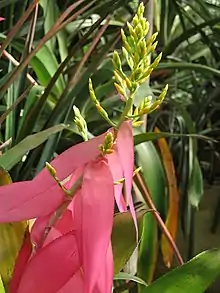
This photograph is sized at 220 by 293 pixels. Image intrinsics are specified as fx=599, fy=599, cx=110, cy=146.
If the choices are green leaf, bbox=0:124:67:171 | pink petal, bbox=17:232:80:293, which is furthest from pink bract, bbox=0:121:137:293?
green leaf, bbox=0:124:67:171

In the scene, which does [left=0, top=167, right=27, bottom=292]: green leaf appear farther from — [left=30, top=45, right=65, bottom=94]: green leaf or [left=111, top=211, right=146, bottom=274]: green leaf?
[left=30, top=45, right=65, bottom=94]: green leaf

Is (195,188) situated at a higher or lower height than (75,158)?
lower

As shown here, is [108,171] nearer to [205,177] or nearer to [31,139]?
[31,139]

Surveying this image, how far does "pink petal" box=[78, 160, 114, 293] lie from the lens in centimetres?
24

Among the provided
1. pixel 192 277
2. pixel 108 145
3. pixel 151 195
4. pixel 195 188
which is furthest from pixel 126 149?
pixel 195 188

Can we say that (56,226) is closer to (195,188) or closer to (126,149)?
(126,149)

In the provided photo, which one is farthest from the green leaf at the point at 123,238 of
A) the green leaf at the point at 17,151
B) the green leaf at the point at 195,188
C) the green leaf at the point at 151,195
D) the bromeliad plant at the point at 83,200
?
the green leaf at the point at 195,188

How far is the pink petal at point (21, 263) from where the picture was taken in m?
0.27

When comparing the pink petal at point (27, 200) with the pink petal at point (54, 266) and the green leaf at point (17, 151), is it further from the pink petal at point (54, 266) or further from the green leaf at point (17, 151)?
the green leaf at point (17, 151)

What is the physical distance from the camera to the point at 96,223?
0.78 feet

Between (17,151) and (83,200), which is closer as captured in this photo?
(83,200)

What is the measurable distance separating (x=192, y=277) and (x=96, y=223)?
129 millimetres

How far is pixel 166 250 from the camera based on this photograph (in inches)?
34.2

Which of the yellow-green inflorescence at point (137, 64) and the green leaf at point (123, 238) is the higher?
the yellow-green inflorescence at point (137, 64)
